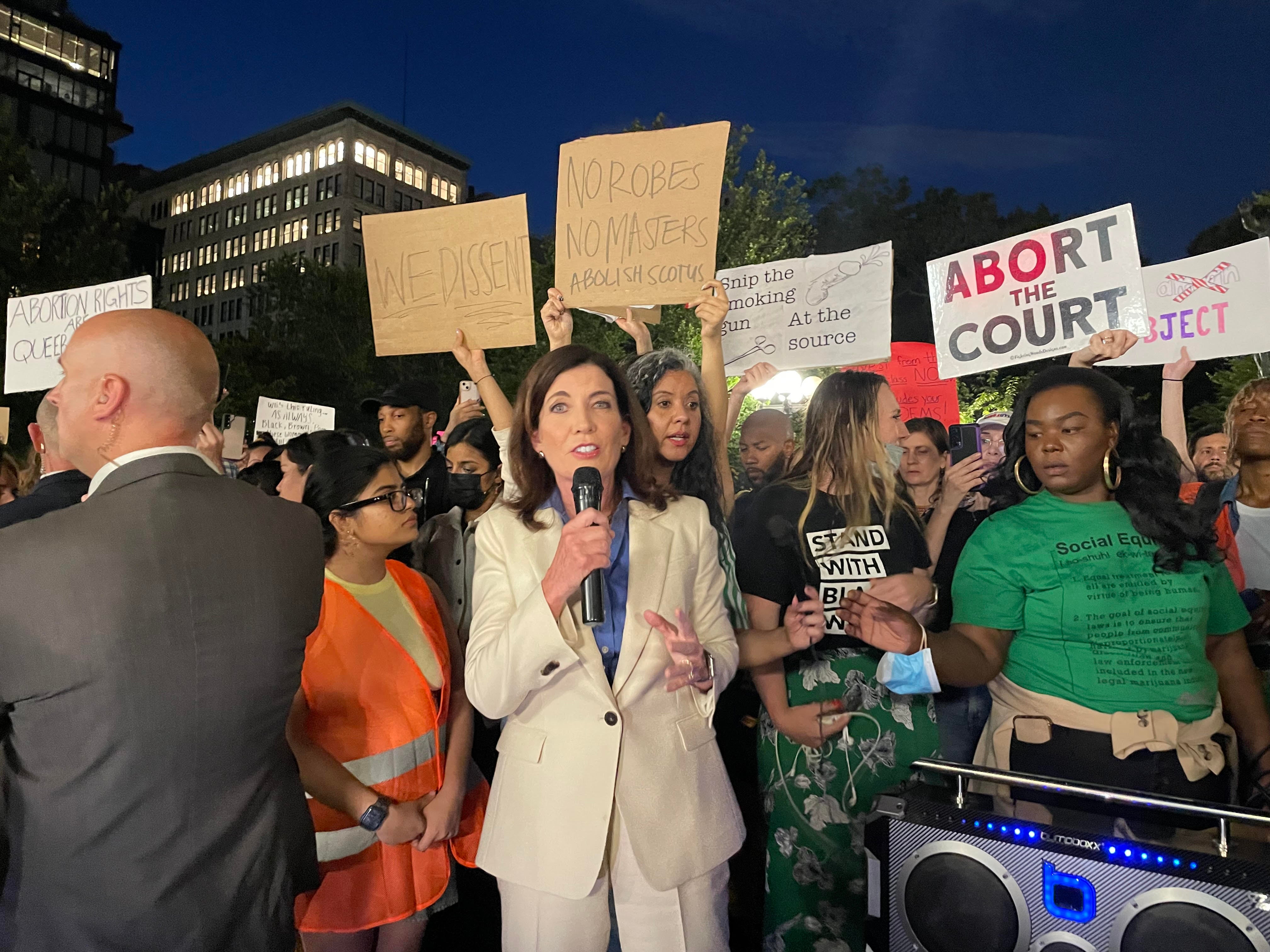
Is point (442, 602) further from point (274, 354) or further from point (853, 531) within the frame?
point (274, 354)

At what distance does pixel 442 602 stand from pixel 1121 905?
196cm

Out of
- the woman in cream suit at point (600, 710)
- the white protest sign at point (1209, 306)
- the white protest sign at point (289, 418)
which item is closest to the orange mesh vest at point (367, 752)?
the woman in cream suit at point (600, 710)

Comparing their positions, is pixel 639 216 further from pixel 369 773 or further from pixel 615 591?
pixel 369 773

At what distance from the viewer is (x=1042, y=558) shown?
7.52 feet

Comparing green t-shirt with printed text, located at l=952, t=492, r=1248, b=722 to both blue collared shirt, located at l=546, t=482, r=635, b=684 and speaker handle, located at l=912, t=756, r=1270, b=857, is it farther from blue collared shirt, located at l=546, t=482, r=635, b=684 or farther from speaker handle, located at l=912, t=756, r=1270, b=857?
blue collared shirt, located at l=546, t=482, r=635, b=684

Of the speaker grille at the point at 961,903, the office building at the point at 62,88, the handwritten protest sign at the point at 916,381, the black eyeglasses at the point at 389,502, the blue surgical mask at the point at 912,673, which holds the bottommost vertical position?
the speaker grille at the point at 961,903

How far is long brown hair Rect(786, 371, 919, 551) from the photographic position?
262 cm

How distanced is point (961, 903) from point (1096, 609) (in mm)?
1038

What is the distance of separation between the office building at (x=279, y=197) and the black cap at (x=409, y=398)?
72.0m

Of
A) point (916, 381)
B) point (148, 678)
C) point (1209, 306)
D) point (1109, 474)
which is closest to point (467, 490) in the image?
point (148, 678)

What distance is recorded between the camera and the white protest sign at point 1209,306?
4.17 meters

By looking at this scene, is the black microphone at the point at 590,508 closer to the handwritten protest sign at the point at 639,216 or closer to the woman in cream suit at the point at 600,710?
the woman in cream suit at the point at 600,710

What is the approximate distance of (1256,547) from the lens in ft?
11.0

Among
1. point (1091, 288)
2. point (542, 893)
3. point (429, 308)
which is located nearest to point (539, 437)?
point (542, 893)
